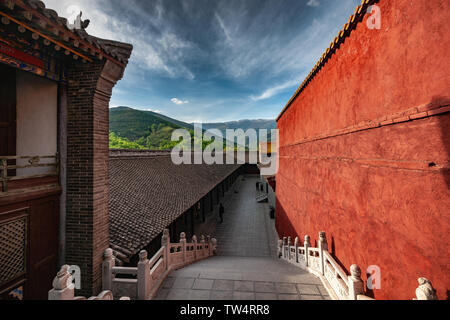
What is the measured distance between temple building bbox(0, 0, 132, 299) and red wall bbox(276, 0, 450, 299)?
483cm

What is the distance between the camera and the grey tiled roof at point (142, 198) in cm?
581

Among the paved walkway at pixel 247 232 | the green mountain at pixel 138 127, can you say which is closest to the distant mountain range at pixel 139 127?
the green mountain at pixel 138 127

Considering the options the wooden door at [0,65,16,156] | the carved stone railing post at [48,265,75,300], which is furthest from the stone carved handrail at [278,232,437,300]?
the wooden door at [0,65,16,156]

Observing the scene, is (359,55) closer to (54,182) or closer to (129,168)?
(54,182)

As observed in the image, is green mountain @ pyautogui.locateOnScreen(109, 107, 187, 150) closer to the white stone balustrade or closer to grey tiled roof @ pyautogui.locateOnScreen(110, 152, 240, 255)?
grey tiled roof @ pyautogui.locateOnScreen(110, 152, 240, 255)

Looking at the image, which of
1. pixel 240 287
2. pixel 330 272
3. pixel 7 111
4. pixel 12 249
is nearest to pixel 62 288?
pixel 12 249

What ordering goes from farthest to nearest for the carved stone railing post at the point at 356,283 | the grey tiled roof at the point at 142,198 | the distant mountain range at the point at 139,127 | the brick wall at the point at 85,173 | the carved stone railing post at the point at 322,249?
the distant mountain range at the point at 139,127 < the grey tiled roof at the point at 142,198 < the carved stone railing post at the point at 322,249 < the brick wall at the point at 85,173 < the carved stone railing post at the point at 356,283

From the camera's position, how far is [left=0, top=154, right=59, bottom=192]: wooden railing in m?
3.15

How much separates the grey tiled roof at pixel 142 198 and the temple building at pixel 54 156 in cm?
123

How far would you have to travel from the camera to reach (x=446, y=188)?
2.19 m

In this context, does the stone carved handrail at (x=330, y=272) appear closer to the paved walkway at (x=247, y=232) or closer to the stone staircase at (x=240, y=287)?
the stone staircase at (x=240, y=287)

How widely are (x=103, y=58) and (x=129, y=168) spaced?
7809 millimetres

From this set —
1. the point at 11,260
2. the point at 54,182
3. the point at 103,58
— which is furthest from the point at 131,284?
the point at 103,58

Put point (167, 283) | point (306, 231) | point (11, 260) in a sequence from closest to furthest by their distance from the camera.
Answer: point (11, 260), point (167, 283), point (306, 231)
